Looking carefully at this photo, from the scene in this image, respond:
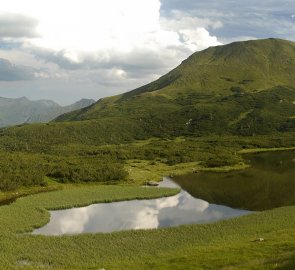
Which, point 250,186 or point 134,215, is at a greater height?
point 134,215

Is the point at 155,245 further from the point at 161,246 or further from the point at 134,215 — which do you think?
the point at 134,215

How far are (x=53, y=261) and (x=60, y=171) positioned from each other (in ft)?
257

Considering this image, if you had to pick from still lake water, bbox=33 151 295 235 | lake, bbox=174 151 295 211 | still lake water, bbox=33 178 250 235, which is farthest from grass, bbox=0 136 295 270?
lake, bbox=174 151 295 211

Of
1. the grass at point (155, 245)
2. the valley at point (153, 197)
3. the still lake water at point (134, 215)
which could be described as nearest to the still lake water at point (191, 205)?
the still lake water at point (134, 215)

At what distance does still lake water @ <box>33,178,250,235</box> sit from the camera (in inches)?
2867

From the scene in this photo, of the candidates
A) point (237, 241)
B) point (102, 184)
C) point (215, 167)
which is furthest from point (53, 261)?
point (215, 167)

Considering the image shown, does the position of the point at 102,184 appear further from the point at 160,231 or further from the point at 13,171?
the point at 160,231

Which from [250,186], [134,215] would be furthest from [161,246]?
[250,186]

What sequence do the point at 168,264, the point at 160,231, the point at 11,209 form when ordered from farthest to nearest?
1. the point at 11,209
2. the point at 160,231
3. the point at 168,264

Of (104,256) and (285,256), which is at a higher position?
(285,256)

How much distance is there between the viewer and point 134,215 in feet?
270

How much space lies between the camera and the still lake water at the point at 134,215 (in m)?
72.8

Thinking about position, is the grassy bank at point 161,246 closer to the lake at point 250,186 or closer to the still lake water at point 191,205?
the still lake water at point 191,205

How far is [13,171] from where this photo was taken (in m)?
122
